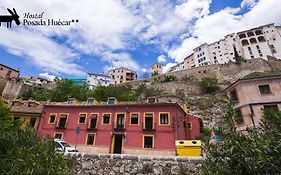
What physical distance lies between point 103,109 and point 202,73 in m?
42.4

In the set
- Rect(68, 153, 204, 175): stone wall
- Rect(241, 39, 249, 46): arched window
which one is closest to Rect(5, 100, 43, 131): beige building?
Rect(68, 153, 204, 175): stone wall

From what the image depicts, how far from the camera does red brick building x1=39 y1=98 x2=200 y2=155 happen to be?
2084 centimetres

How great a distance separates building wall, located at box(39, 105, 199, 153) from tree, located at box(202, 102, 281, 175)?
15.9m

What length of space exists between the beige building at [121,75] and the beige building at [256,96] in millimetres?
63598

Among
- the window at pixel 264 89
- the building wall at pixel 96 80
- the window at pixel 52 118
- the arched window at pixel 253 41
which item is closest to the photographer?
the window at pixel 264 89

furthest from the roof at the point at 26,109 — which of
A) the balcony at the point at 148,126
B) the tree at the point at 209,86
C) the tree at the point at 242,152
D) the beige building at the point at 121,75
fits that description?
the beige building at the point at 121,75

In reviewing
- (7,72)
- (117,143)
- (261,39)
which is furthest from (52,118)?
(261,39)

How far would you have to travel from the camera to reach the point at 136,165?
10828 millimetres

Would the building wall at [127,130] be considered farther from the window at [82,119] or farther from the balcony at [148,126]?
the window at [82,119]

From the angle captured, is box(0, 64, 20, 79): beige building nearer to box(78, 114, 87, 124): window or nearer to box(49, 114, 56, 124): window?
box(49, 114, 56, 124): window

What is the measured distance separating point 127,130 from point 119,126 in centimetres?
120

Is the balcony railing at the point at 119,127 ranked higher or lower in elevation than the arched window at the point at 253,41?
lower

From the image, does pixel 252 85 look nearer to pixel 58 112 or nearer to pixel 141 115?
pixel 141 115

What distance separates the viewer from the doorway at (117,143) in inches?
847
